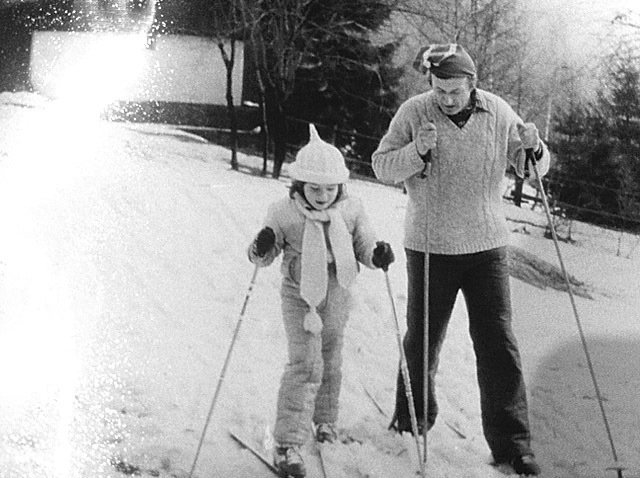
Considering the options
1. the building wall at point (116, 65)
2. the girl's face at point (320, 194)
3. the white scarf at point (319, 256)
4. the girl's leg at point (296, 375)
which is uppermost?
the building wall at point (116, 65)

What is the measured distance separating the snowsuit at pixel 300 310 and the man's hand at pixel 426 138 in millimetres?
138

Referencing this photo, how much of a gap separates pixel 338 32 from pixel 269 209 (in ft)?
0.99

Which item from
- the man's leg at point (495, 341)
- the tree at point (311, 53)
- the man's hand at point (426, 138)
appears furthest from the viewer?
the man's leg at point (495, 341)

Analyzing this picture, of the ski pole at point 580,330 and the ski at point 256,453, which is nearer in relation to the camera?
the ski at point 256,453

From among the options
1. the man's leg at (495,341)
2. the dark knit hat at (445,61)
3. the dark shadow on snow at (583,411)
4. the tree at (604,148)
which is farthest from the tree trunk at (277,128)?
the dark shadow on snow at (583,411)

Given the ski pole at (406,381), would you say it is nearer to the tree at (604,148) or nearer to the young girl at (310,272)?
the young girl at (310,272)

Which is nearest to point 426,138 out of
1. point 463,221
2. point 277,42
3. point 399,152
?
point 399,152

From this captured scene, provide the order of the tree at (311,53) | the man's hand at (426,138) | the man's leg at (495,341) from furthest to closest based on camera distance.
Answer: the man's leg at (495,341) → the man's hand at (426,138) → the tree at (311,53)

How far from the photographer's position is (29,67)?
5.11ft

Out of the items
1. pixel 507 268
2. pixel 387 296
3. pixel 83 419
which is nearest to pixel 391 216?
pixel 387 296

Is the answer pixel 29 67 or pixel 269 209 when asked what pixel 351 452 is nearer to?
pixel 269 209

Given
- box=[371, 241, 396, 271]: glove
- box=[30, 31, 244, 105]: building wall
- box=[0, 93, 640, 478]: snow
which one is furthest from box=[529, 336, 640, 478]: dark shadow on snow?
box=[30, 31, 244, 105]: building wall

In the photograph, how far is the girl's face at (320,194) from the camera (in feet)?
4.82

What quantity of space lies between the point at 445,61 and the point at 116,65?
0.54 meters
